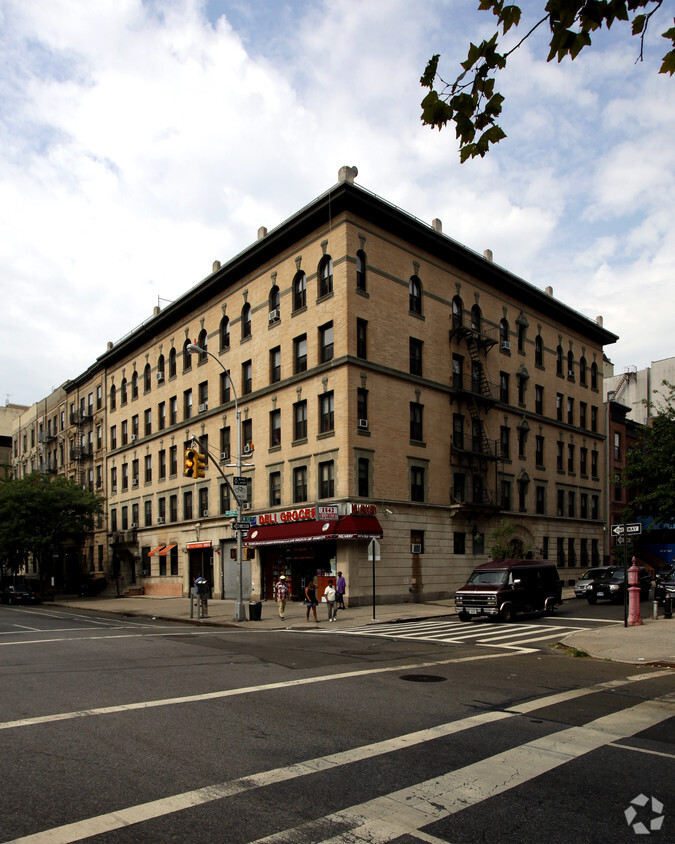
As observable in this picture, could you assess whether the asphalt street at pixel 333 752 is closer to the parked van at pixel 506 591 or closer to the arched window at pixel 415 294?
the parked van at pixel 506 591

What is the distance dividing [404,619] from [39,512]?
33456 mm

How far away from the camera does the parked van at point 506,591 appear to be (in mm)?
23734

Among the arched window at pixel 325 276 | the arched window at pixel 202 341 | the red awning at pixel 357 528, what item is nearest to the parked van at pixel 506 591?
the red awning at pixel 357 528

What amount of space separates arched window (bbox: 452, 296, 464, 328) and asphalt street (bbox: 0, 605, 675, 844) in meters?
26.8

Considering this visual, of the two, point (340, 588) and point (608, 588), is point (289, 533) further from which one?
point (608, 588)

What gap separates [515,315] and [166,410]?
23581mm

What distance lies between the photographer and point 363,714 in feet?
28.7

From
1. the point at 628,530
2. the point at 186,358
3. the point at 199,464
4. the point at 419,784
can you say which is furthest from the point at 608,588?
the point at 419,784

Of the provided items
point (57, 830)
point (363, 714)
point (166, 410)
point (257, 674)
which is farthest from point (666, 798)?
point (166, 410)

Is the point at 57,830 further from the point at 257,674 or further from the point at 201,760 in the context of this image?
the point at 257,674

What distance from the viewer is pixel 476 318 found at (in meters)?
39.8

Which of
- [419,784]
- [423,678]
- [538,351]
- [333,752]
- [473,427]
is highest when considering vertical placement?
[538,351]

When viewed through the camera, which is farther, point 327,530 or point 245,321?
point 245,321
